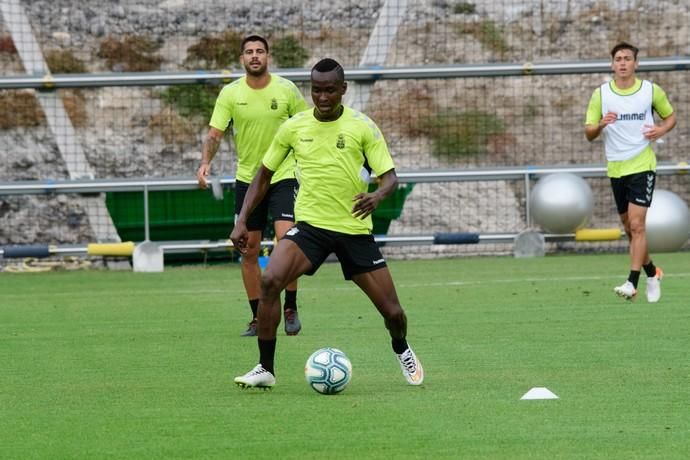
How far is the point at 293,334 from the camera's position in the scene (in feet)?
40.6

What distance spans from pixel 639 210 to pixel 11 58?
18.0 m

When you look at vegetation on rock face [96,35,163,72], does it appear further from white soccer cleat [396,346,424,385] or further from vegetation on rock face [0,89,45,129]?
white soccer cleat [396,346,424,385]

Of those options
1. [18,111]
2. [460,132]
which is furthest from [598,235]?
[18,111]

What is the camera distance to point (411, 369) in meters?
9.33

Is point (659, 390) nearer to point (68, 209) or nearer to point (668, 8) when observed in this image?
point (68, 209)

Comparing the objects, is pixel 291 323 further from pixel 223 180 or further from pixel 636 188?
pixel 223 180

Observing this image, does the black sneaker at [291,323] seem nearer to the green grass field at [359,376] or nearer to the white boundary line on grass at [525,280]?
the green grass field at [359,376]

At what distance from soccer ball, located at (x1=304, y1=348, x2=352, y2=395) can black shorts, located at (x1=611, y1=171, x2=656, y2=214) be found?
664 cm

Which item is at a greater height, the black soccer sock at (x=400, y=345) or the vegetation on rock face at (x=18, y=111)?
the black soccer sock at (x=400, y=345)

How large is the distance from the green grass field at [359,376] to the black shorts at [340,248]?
0.75 meters

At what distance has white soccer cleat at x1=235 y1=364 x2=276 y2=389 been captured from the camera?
30.1ft

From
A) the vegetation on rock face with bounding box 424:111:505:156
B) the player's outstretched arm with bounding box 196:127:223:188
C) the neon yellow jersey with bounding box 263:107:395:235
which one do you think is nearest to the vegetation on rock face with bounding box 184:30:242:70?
the vegetation on rock face with bounding box 424:111:505:156

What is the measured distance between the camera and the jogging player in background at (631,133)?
48.9 ft

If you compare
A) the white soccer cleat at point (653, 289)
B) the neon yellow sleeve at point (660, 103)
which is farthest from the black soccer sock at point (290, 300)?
the neon yellow sleeve at point (660, 103)
